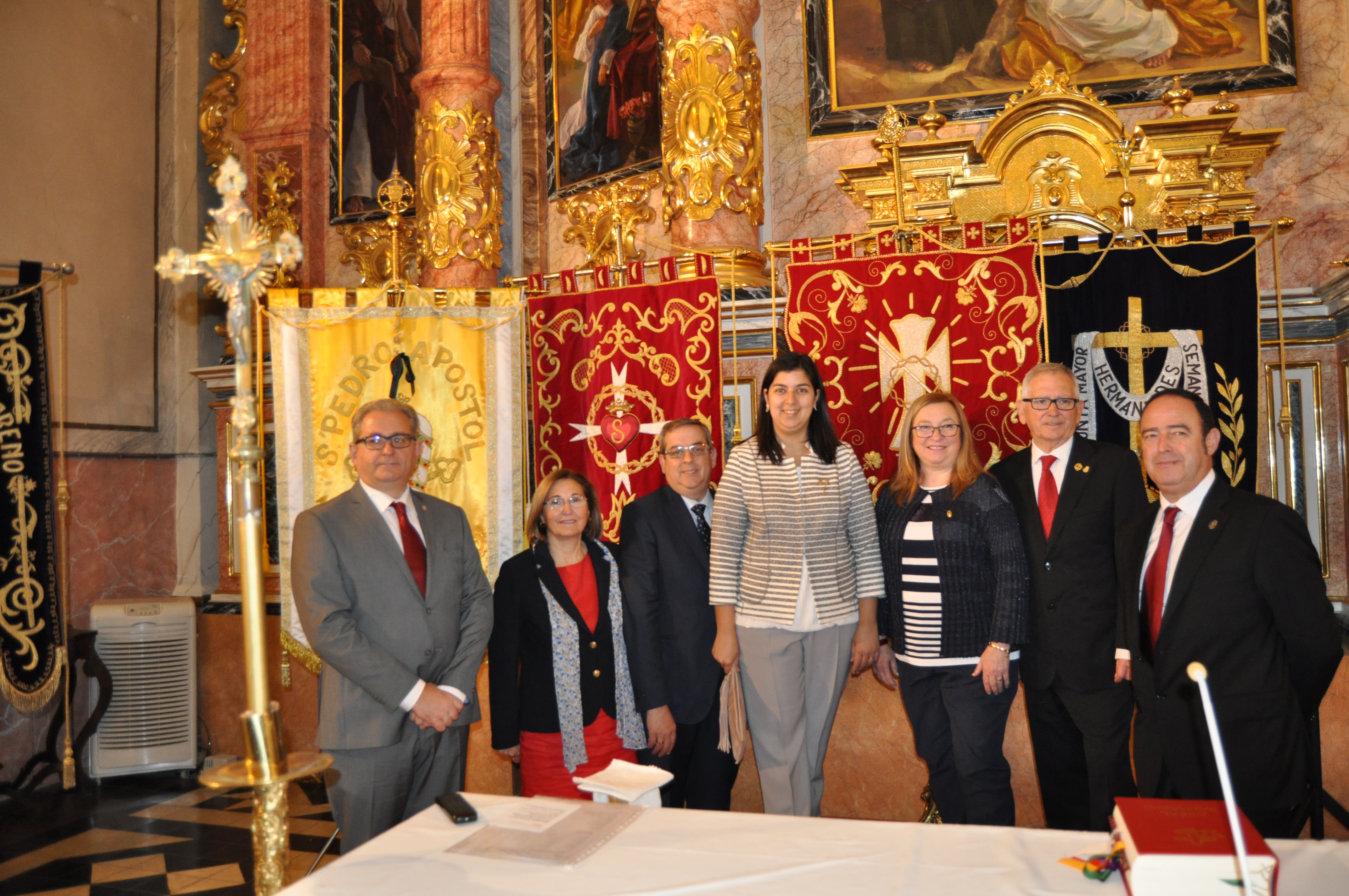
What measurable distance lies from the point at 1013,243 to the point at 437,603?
262 cm

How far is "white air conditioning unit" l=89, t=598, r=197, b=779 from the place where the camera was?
5320 millimetres

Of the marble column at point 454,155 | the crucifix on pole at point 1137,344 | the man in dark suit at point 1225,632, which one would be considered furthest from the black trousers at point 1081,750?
the marble column at point 454,155

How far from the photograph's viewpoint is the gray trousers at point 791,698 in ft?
10.5

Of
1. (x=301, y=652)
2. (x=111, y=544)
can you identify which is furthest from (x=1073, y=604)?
(x=111, y=544)

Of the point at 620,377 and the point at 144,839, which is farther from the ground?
the point at 620,377

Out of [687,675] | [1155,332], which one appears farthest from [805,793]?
[1155,332]

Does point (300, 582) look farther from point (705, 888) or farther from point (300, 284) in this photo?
point (300, 284)

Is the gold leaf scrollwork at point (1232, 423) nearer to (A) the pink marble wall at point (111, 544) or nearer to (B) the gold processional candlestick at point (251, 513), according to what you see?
(B) the gold processional candlestick at point (251, 513)

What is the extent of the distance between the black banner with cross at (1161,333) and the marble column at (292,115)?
15.4 ft

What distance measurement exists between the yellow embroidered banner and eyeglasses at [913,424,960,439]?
1908 millimetres

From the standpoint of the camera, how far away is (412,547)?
2986mm

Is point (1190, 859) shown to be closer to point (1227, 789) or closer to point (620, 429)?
Answer: point (1227, 789)

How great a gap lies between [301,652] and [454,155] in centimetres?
301

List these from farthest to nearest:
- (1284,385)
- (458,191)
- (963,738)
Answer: (458,191) → (1284,385) → (963,738)
